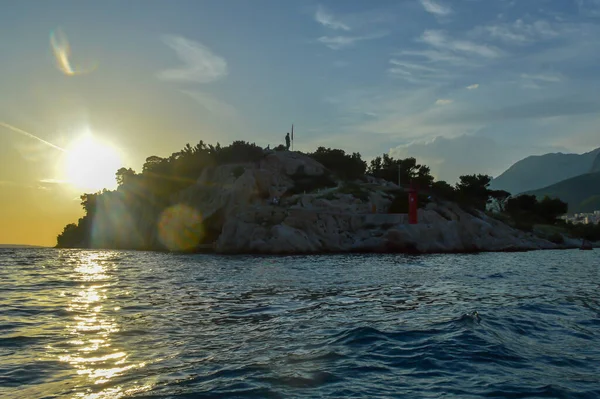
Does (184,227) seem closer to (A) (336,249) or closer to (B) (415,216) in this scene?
(A) (336,249)

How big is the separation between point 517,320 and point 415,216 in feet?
207

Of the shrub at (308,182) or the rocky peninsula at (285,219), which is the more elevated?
the shrub at (308,182)

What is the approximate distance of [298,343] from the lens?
12961mm

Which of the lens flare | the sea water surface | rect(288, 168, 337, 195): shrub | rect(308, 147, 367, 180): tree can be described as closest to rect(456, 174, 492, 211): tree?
rect(308, 147, 367, 180): tree

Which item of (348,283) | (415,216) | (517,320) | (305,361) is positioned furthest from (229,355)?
(415,216)

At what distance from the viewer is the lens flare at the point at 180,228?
296 feet

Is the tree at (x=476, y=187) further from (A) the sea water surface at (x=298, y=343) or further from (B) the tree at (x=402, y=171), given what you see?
Answer: (A) the sea water surface at (x=298, y=343)

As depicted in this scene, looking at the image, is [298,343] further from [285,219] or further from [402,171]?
[402,171]

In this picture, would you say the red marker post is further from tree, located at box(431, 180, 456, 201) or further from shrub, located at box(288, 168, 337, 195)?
shrub, located at box(288, 168, 337, 195)

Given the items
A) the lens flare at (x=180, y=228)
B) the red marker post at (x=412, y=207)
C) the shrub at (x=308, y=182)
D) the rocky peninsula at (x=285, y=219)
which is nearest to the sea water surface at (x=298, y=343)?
the rocky peninsula at (x=285, y=219)

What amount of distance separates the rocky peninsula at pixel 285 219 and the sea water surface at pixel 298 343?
50.4 metres

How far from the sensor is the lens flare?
9027 centimetres

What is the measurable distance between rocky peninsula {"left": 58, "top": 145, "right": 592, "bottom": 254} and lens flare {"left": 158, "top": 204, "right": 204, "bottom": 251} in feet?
0.63

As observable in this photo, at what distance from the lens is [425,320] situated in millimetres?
16391
